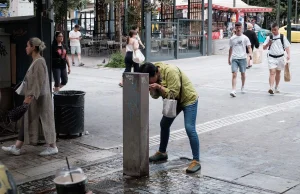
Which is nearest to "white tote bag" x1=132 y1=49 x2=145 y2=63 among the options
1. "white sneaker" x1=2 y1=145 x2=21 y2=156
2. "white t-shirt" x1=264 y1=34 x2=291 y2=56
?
"white t-shirt" x1=264 y1=34 x2=291 y2=56

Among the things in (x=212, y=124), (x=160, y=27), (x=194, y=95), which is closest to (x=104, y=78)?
(x=160, y=27)

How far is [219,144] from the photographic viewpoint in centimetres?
761

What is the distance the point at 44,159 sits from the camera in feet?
22.2

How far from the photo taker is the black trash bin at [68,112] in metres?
7.78

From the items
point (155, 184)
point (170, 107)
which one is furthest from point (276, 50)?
point (155, 184)

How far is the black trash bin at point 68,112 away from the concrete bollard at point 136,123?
2118mm

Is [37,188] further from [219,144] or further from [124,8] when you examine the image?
[124,8]

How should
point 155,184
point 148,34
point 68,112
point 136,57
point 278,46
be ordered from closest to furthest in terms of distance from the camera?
point 155,184 → point 68,112 → point 278,46 → point 136,57 → point 148,34

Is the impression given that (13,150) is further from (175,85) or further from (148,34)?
(148,34)

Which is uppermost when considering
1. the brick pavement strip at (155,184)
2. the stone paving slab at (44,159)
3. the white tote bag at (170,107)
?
the white tote bag at (170,107)

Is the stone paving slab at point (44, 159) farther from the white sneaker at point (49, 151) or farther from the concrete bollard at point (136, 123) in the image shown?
the concrete bollard at point (136, 123)

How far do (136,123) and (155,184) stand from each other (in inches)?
29.8

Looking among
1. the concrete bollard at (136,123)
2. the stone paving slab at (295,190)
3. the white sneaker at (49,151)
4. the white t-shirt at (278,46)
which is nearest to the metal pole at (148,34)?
the white t-shirt at (278,46)

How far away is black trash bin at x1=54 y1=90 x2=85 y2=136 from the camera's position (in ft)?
25.5
